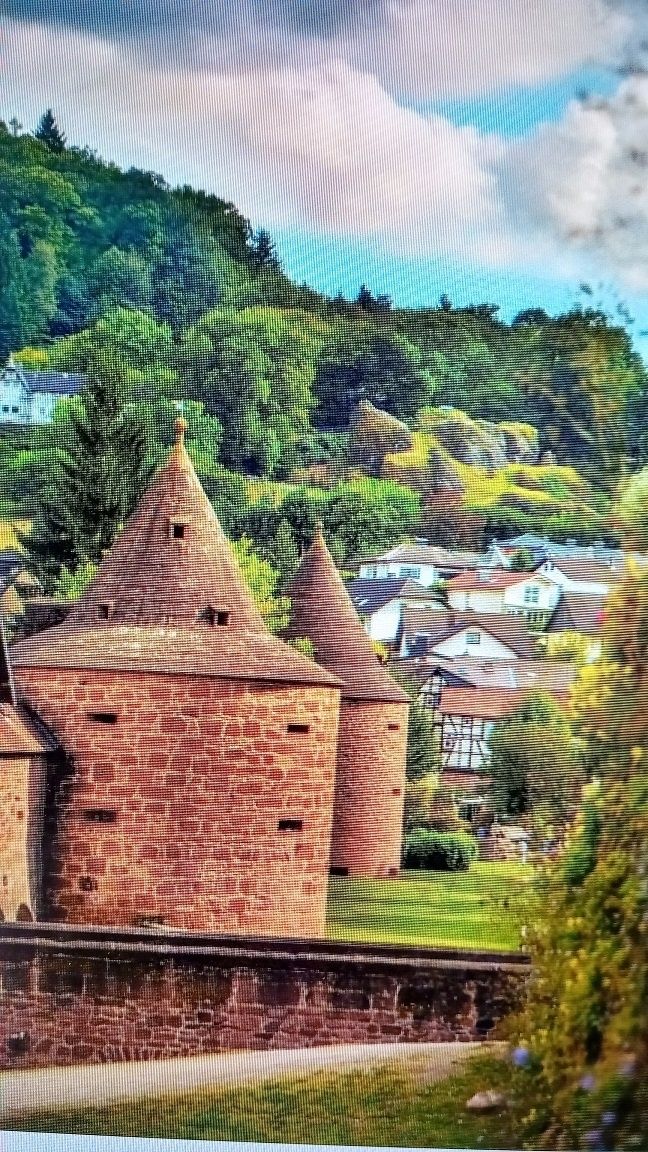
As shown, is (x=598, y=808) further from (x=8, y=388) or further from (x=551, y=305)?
(x=8, y=388)

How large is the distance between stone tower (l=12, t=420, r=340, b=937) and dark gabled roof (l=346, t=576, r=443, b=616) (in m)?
0.44

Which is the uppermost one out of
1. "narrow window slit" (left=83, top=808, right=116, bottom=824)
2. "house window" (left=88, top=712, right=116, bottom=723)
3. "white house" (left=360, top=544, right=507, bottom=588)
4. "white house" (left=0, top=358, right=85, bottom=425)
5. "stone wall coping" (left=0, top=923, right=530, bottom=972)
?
"white house" (left=0, top=358, right=85, bottom=425)

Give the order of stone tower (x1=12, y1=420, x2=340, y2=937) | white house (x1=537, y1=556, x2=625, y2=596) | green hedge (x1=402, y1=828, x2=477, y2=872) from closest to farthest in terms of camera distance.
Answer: white house (x1=537, y1=556, x2=625, y2=596)
green hedge (x1=402, y1=828, x2=477, y2=872)
stone tower (x1=12, y1=420, x2=340, y2=937)

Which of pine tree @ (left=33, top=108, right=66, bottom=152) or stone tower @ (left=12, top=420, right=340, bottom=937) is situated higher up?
pine tree @ (left=33, top=108, right=66, bottom=152)

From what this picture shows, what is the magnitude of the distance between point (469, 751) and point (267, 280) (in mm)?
2621

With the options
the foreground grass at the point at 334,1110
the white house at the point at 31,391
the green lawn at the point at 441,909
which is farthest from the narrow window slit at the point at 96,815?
the white house at the point at 31,391

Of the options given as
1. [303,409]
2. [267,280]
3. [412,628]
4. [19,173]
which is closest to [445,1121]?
[412,628]

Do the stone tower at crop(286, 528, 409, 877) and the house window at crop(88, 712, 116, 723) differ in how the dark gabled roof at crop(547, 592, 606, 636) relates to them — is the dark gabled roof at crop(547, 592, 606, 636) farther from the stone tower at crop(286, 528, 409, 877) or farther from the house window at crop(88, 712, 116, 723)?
the house window at crop(88, 712, 116, 723)

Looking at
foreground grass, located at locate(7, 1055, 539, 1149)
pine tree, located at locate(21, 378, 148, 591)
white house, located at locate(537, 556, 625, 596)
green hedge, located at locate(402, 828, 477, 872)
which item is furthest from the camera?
pine tree, located at locate(21, 378, 148, 591)

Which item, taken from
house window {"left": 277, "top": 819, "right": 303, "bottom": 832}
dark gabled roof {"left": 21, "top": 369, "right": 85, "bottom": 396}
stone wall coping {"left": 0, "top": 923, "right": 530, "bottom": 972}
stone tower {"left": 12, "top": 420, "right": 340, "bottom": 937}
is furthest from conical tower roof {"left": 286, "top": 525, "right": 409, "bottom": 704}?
dark gabled roof {"left": 21, "top": 369, "right": 85, "bottom": 396}

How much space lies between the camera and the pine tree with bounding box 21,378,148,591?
937cm

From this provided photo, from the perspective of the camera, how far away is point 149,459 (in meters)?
9.39

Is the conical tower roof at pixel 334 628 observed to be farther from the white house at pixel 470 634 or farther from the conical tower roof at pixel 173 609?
the white house at pixel 470 634

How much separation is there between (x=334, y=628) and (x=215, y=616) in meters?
0.64
